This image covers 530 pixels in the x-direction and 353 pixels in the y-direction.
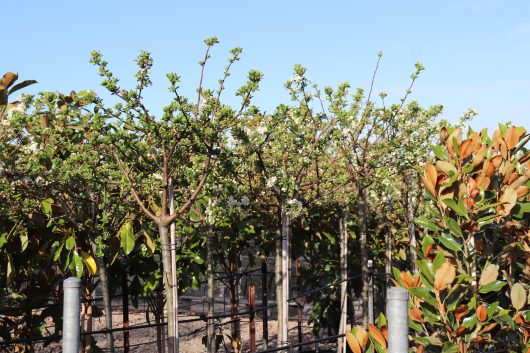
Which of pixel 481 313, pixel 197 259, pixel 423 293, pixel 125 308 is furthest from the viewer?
pixel 197 259

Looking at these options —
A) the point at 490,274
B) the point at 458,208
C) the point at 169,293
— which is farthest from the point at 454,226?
the point at 169,293

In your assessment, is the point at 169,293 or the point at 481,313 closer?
the point at 481,313

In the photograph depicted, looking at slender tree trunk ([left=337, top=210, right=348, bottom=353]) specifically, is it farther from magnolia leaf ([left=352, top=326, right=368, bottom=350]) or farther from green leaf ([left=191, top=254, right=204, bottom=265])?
magnolia leaf ([left=352, top=326, right=368, bottom=350])

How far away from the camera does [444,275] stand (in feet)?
14.1

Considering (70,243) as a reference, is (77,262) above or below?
below

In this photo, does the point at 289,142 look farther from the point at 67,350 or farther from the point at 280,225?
the point at 67,350

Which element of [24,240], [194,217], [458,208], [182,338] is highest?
[194,217]

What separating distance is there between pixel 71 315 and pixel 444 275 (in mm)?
2085

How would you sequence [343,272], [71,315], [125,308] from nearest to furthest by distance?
[71,315], [125,308], [343,272]

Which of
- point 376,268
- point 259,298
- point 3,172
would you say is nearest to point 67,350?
point 3,172

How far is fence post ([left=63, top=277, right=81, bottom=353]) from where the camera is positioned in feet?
11.3

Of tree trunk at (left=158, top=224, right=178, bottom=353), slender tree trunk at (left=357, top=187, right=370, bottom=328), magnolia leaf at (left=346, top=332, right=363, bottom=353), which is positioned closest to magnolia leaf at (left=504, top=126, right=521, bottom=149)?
magnolia leaf at (left=346, top=332, right=363, bottom=353)

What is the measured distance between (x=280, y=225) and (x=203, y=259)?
1407mm

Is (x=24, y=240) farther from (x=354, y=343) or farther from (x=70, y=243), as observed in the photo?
(x=354, y=343)
